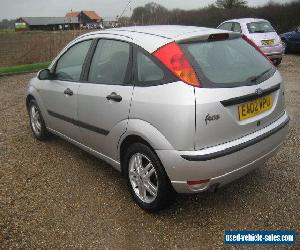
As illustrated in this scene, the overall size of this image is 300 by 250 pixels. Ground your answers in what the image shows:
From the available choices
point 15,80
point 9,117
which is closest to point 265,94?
point 9,117

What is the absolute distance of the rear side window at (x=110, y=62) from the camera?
365cm

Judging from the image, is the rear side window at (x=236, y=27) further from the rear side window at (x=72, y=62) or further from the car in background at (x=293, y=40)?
the rear side window at (x=72, y=62)

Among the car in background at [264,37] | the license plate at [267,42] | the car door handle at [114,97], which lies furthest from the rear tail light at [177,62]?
the license plate at [267,42]

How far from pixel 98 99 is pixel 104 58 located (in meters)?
0.52

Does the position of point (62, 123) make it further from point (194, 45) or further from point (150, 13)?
point (150, 13)

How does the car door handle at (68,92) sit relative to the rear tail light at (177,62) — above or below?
below

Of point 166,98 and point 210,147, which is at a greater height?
point 166,98

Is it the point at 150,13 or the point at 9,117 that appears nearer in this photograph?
the point at 9,117

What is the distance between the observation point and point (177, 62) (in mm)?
3100

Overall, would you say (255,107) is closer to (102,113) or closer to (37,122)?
(102,113)

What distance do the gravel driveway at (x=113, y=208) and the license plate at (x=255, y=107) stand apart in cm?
96

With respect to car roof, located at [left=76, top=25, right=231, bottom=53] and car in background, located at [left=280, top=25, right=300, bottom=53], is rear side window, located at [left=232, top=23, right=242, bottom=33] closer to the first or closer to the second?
car in background, located at [left=280, top=25, right=300, bottom=53]

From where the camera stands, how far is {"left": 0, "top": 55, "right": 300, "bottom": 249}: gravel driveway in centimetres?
321

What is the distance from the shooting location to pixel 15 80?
1191 cm
